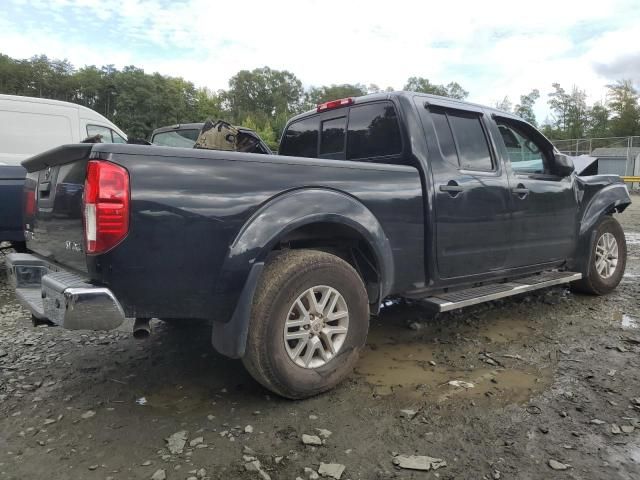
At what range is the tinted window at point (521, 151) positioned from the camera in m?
4.27

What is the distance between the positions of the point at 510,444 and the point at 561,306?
302 centimetres

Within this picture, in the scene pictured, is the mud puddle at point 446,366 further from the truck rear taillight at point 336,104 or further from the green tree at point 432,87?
the green tree at point 432,87

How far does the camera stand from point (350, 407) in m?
2.78

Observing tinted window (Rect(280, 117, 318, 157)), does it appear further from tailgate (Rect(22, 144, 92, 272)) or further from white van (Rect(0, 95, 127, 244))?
white van (Rect(0, 95, 127, 244))

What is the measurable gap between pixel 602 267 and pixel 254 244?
4370mm

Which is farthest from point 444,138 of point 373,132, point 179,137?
point 179,137

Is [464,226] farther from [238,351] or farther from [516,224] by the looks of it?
[238,351]

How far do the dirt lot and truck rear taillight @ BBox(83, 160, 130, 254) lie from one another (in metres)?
1.05

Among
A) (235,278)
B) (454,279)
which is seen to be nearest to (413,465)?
(235,278)

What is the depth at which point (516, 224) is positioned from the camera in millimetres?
4070

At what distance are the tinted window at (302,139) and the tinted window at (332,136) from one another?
119mm

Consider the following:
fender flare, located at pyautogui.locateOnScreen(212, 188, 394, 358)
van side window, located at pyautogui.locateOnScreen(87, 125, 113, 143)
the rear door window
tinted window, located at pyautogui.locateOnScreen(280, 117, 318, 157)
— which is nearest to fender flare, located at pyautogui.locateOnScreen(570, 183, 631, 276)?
the rear door window

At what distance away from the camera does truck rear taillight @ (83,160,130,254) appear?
7.41ft

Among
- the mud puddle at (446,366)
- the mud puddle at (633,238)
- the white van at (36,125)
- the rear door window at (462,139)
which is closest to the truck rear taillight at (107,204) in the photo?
the mud puddle at (446,366)
